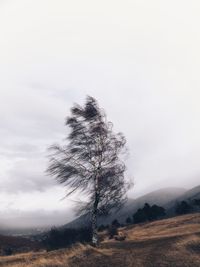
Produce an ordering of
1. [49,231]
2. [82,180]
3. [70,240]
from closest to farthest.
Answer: [82,180] → [70,240] → [49,231]

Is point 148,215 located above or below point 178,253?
above

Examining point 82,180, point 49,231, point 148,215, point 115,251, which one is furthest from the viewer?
point 148,215

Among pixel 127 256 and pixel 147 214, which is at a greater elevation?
pixel 147 214

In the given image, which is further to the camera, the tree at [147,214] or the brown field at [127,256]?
the tree at [147,214]

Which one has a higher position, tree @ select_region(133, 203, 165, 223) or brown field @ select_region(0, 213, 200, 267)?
tree @ select_region(133, 203, 165, 223)

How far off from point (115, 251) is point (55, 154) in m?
9.22

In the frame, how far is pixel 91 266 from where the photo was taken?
70.1ft

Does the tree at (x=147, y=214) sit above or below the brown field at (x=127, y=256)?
above

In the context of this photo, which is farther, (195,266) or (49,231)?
(49,231)

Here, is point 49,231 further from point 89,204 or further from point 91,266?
point 91,266

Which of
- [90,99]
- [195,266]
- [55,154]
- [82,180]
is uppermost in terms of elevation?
[90,99]

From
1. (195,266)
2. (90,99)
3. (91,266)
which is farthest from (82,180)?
(195,266)

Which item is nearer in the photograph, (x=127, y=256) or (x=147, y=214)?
(x=127, y=256)

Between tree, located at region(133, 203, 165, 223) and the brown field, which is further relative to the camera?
tree, located at region(133, 203, 165, 223)
